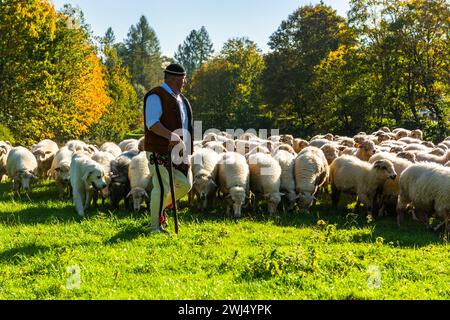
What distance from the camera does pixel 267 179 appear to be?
434 inches

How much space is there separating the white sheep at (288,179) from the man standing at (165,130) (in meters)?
4.09

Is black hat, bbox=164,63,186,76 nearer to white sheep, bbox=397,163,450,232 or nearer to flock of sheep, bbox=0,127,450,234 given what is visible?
flock of sheep, bbox=0,127,450,234

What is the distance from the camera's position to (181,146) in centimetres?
763

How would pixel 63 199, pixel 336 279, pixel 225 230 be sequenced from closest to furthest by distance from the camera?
pixel 336 279, pixel 225 230, pixel 63 199

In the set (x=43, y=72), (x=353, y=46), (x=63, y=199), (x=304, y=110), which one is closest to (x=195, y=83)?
(x=304, y=110)

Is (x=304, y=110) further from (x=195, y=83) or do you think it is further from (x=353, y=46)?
(x=195, y=83)

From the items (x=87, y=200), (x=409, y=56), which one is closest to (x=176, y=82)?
(x=87, y=200)

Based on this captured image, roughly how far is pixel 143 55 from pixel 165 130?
82447mm

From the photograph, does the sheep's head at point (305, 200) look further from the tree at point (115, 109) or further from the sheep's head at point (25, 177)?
the tree at point (115, 109)

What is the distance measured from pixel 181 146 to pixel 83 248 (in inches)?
91.6

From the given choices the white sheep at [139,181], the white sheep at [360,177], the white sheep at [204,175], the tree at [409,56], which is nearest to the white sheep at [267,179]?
the white sheep at [204,175]

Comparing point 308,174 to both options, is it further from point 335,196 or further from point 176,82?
point 176,82

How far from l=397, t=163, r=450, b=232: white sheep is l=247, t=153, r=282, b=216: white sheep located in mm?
2881

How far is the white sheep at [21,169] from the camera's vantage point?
43.0 feet
